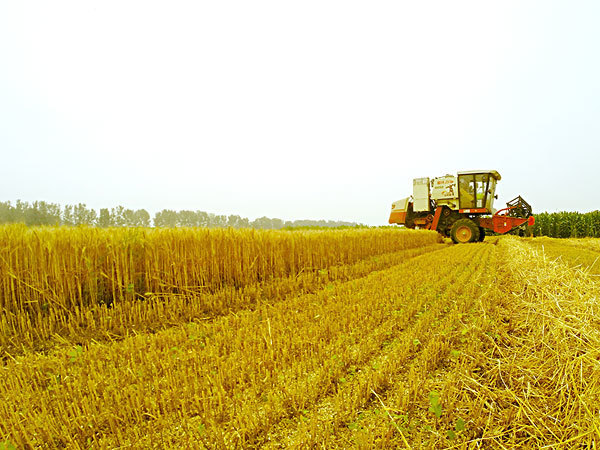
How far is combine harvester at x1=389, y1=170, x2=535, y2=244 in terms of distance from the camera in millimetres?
16453

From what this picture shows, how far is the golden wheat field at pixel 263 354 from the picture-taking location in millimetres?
1798

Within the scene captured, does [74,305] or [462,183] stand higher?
[462,183]

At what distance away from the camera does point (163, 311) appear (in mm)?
4156

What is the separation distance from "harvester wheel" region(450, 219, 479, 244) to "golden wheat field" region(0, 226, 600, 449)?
11.8m

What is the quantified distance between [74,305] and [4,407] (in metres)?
2.07

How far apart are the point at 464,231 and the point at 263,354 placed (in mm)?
16668

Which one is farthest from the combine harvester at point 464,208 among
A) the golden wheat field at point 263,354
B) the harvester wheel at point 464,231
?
the golden wheat field at point 263,354

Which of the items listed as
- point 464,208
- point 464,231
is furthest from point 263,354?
point 464,208

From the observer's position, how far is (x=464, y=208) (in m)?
16.9

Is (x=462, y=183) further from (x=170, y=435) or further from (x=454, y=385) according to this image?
(x=170, y=435)

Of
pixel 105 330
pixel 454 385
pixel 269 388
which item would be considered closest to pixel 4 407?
pixel 105 330

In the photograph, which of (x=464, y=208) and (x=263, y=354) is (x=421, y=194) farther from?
(x=263, y=354)

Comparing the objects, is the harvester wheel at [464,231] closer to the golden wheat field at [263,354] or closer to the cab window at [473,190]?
the cab window at [473,190]

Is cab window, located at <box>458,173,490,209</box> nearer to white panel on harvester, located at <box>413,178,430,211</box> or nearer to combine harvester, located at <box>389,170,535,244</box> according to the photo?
combine harvester, located at <box>389,170,535,244</box>
